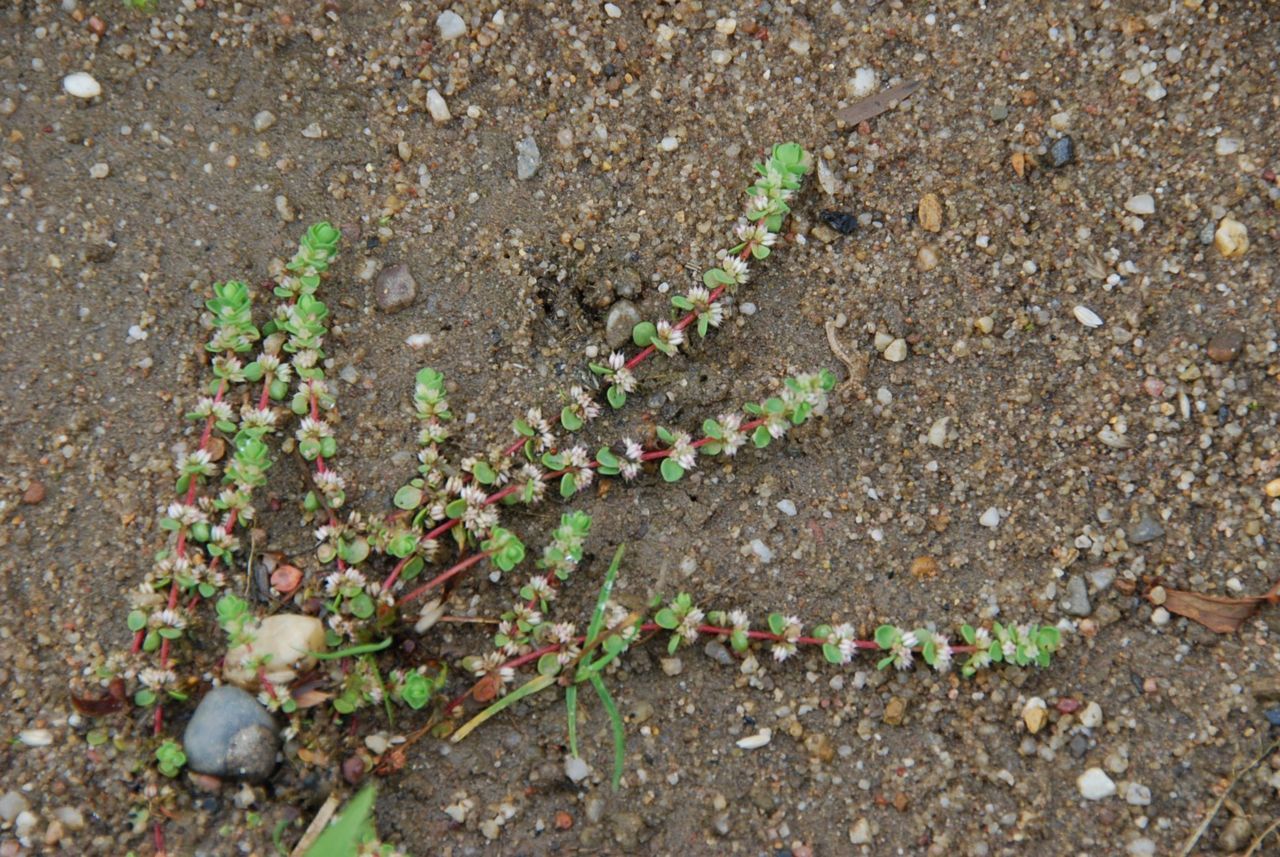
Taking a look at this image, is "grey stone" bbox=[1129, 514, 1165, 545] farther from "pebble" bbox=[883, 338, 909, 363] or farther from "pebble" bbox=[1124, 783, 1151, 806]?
"pebble" bbox=[883, 338, 909, 363]

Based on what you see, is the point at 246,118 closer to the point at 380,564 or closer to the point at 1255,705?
the point at 380,564

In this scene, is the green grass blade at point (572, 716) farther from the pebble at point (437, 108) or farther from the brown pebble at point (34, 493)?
the pebble at point (437, 108)

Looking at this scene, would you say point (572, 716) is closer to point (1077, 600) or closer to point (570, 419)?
point (570, 419)

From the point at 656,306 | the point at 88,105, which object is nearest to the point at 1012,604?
the point at 656,306

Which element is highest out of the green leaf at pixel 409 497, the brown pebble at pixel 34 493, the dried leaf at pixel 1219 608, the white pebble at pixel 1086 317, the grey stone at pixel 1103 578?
the brown pebble at pixel 34 493

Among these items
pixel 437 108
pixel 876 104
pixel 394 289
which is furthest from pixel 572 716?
pixel 876 104

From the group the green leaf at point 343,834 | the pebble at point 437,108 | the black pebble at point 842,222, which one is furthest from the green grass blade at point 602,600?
the pebble at point 437,108

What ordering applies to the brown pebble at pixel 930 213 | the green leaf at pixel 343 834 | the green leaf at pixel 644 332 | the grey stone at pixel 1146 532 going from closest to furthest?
the green leaf at pixel 343 834, the grey stone at pixel 1146 532, the green leaf at pixel 644 332, the brown pebble at pixel 930 213
